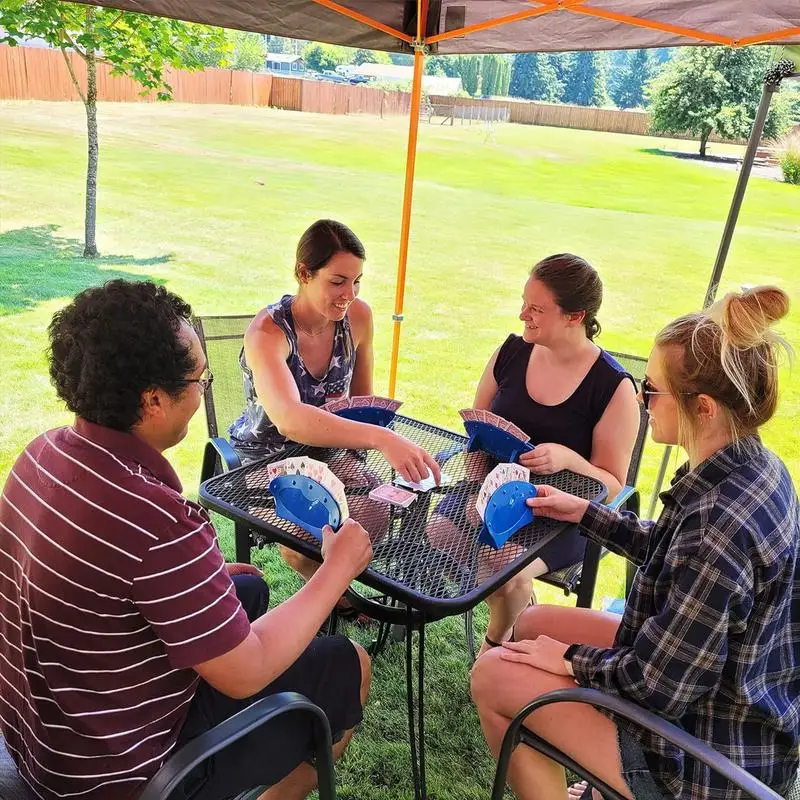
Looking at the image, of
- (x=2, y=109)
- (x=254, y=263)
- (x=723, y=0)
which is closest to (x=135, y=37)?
(x=254, y=263)

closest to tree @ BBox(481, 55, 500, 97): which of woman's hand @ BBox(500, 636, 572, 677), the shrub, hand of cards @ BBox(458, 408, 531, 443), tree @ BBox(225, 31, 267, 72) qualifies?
tree @ BBox(225, 31, 267, 72)

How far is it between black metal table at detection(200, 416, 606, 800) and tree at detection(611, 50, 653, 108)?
78.7ft

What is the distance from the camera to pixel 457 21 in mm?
2826

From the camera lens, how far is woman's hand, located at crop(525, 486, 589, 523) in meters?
1.69

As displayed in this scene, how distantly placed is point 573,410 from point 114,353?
1502 millimetres

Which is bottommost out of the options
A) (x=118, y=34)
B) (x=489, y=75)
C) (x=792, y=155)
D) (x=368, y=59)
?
(x=792, y=155)

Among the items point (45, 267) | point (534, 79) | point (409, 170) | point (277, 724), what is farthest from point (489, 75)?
point (277, 724)

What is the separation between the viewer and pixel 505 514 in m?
1.59

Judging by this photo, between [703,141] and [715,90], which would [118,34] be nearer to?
[715,90]

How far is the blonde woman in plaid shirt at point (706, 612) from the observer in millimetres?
1163

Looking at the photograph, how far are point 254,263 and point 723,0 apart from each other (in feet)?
27.4

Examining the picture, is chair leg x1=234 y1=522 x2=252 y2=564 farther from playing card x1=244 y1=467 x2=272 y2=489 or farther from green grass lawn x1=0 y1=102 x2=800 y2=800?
green grass lawn x1=0 y1=102 x2=800 y2=800

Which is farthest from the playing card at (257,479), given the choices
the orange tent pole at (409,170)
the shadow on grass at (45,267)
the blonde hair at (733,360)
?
the shadow on grass at (45,267)

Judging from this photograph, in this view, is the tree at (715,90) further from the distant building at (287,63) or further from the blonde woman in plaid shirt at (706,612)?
the blonde woman in plaid shirt at (706,612)
